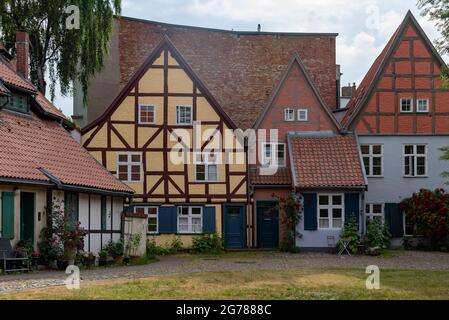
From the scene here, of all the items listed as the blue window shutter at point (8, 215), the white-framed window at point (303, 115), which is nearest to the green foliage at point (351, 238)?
the white-framed window at point (303, 115)

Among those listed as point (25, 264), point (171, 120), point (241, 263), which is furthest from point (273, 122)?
point (25, 264)

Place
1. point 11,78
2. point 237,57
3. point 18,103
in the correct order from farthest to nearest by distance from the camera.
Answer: point 237,57, point 18,103, point 11,78

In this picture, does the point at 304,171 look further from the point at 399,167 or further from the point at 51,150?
the point at 51,150

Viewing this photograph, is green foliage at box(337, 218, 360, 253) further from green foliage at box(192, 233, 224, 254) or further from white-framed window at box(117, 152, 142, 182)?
white-framed window at box(117, 152, 142, 182)

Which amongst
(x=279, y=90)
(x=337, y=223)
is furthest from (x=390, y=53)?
(x=337, y=223)

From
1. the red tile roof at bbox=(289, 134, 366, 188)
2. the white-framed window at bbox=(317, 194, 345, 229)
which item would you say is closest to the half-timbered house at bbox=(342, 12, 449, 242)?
the red tile roof at bbox=(289, 134, 366, 188)

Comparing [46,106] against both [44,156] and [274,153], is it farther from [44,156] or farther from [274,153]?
[274,153]

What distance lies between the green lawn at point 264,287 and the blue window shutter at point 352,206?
1126cm

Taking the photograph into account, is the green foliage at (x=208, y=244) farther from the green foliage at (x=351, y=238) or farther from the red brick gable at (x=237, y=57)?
the red brick gable at (x=237, y=57)

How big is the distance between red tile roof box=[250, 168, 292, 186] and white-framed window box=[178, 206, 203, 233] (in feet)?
8.90

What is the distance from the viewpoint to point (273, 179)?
36719 millimetres

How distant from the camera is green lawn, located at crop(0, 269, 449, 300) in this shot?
16.6m

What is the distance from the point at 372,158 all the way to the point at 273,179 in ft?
15.3
